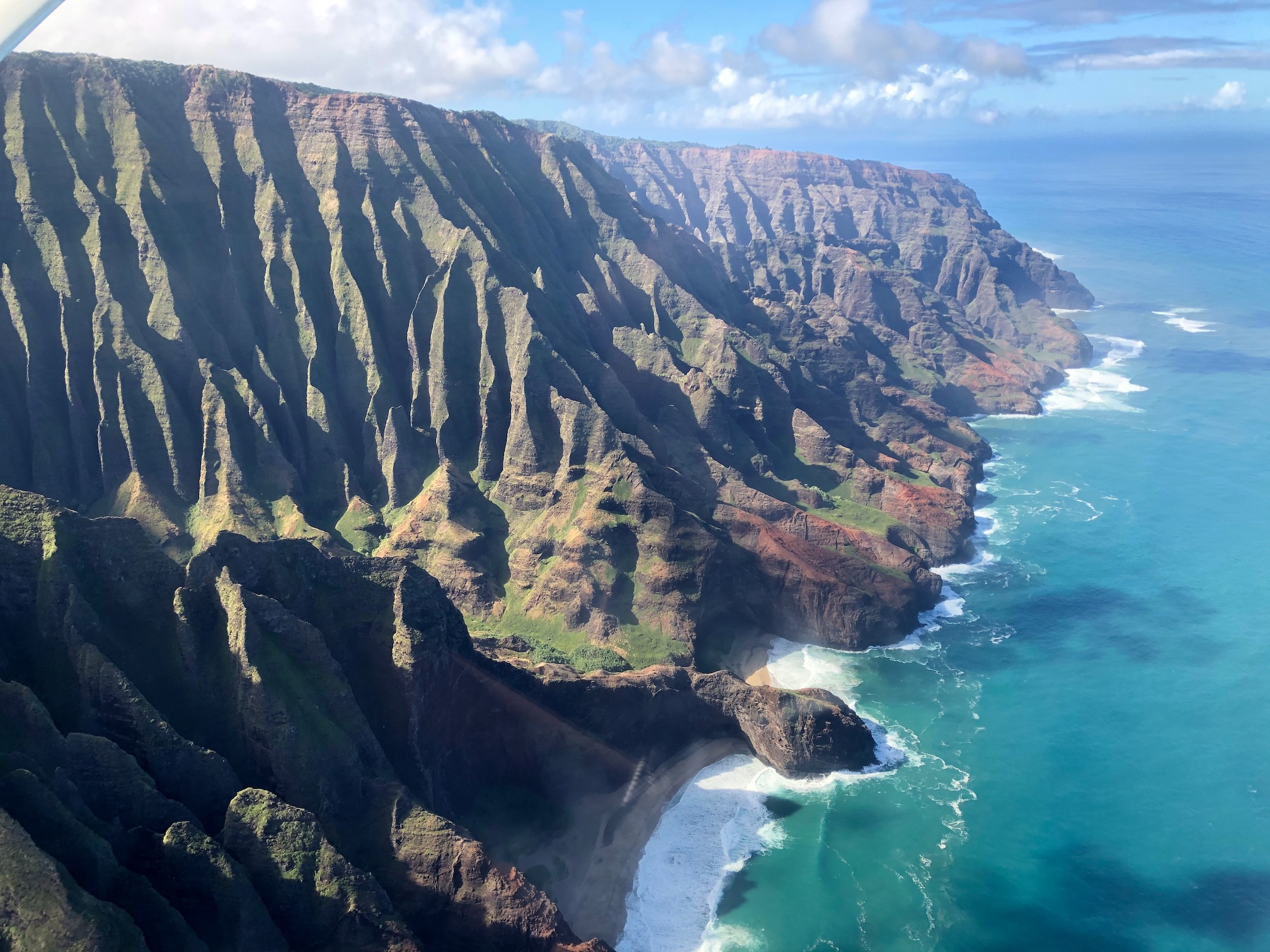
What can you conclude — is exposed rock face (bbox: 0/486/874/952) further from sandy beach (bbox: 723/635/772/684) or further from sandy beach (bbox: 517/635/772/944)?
sandy beach (bbox: 723/635/772/684)

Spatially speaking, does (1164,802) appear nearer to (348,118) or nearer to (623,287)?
(623,287)

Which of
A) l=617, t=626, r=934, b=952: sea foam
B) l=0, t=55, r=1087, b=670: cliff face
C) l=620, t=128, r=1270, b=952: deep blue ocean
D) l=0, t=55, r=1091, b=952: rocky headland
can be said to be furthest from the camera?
l=0, t=55, r=1087, b=670: cliff face

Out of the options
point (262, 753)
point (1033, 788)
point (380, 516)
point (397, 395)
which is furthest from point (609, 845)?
point (397, 395)

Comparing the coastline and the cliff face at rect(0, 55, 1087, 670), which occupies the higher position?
the cliff face at rect(0, 55, 1087, 670)

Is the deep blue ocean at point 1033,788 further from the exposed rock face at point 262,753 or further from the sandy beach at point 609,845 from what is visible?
the exposed rock face at point 262,753

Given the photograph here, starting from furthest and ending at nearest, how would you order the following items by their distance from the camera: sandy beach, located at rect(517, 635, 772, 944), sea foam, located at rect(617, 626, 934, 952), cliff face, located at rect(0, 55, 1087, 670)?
cliff face, located at rect(0, 55, 1087, 670) → sandy beach, located at rect(517, 635, 772, 944) → sea foam, located at rect(617, 626, 934, 952)

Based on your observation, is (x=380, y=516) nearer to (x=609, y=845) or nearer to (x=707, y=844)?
(x=609, y=845)

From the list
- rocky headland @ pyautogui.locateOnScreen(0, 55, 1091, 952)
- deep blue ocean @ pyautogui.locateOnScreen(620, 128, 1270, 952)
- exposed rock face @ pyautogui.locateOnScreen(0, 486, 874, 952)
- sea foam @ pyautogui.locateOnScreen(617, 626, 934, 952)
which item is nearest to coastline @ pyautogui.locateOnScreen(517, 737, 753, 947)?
rocky headland @ pyautogui.locateOnScreen(0, 55, 1091, 952)

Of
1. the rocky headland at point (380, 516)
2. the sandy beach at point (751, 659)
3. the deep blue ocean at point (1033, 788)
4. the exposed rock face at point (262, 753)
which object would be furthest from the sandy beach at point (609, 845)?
the sandy beach at point (751, 659)
